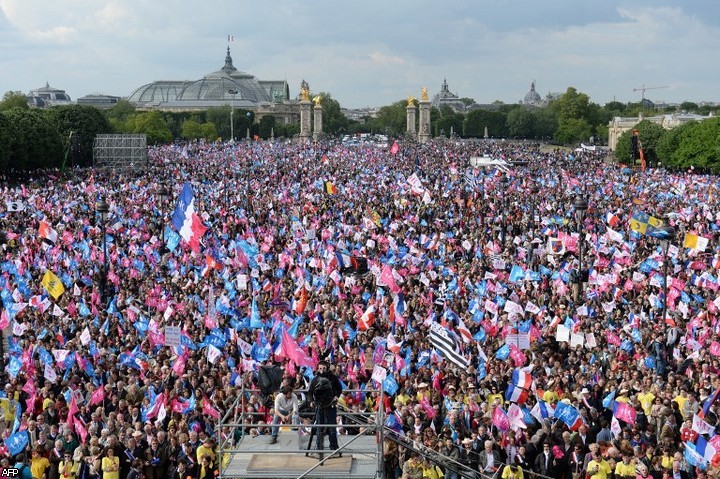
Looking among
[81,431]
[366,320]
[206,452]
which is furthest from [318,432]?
[366,320]

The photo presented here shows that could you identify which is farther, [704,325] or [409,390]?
[704,325]

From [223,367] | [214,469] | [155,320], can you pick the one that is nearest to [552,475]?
[214,469]

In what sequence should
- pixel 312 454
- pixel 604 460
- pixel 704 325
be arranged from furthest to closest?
pixel 704 325 < pixel 604 460 < pixel 312 454

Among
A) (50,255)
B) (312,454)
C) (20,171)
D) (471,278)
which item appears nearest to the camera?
(312,454)

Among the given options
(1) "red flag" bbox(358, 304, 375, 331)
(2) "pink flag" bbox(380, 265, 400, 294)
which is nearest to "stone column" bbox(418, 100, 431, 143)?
(2) "pink flag" bbox(380, 265, 400, 294)

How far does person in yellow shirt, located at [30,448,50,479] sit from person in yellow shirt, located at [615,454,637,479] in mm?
Result: 8242

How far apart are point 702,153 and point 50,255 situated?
69.2 m

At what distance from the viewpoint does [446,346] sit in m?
19.3

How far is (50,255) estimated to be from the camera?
32.8m

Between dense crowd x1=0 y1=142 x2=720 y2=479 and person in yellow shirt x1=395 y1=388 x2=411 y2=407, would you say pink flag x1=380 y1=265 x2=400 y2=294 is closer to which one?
dense crowd x1=0 y1=142 x2=720 y2=479

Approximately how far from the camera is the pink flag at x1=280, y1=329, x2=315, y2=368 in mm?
18766

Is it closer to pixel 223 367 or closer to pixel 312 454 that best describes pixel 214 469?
pixel 312 454

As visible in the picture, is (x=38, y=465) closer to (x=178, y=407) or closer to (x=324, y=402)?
(x=178, y=407)

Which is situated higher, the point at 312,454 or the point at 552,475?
the point at 312,454
